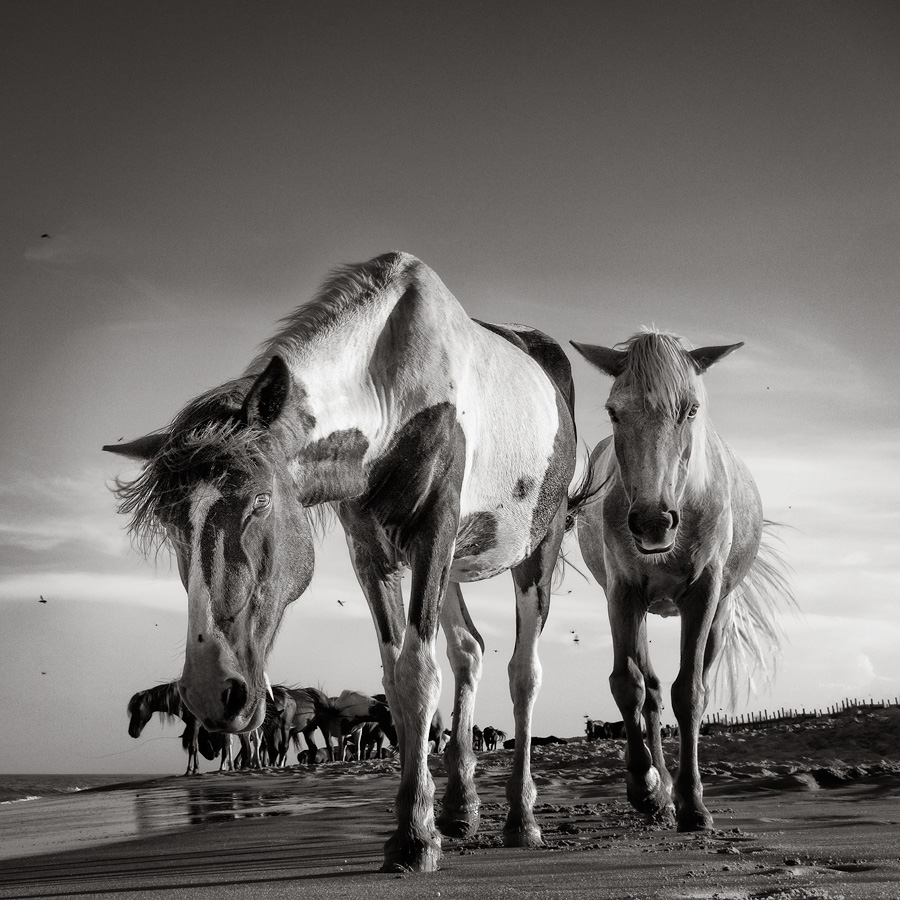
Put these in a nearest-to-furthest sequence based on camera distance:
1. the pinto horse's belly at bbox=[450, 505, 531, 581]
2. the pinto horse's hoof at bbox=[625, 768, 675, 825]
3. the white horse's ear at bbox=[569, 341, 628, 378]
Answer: the pinto horse's belly at bbox=[450, 505, 531, 581] < the pinto horse's hoof at bbox=[625, 768, 675, 825] < the white horse's ear at bbox=[569, 341, 628, 378]

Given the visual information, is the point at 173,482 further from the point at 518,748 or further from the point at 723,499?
the point at 723,499

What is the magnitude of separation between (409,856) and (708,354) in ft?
11.1

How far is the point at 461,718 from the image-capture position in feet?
17.3

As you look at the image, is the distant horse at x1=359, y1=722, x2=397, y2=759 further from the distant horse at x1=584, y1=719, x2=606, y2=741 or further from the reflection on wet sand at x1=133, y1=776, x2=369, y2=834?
the reflection on wet sand at x1=133, y1=776, x2=369, y2=834

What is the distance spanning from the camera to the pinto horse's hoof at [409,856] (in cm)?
352

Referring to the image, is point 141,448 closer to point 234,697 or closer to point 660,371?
point 234,697

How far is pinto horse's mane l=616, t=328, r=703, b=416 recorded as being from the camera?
17.3ft

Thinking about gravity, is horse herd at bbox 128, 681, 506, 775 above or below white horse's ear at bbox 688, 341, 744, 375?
below

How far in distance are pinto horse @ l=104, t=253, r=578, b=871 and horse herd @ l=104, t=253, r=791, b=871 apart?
1cm

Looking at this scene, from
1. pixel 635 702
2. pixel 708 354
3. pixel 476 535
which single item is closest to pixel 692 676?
pixel 635 702

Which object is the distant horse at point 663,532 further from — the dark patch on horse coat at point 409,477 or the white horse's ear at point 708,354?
the dark patch on horse coat at point 409,477

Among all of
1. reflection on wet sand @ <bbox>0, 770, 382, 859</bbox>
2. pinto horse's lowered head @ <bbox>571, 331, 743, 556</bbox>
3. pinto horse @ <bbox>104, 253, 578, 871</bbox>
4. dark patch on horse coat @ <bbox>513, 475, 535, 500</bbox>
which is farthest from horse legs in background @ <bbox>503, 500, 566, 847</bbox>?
reflection on wet sand @ <bbox>0, 770, 382, 859</bbox>

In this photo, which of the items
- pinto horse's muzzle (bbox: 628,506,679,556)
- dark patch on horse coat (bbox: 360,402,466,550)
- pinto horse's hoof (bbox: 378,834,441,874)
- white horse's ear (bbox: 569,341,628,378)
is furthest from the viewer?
white horse's ear (bbox: 569,341,628,378)

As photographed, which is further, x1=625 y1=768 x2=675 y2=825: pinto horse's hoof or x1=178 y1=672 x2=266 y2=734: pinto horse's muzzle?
x1=625 y1=768 x2=675 y2=825: pinto horse's hoof
